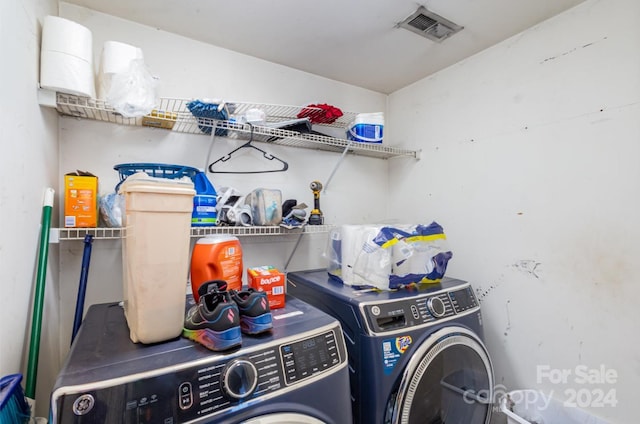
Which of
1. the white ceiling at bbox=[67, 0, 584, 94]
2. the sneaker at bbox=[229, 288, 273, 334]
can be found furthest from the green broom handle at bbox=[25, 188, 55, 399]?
the white ceiling at bbox=[67, 0, 584, 94]

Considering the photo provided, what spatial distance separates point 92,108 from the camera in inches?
48.8

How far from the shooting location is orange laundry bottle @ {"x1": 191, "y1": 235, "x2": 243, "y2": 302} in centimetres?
120

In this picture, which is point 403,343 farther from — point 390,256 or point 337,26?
point 337,26

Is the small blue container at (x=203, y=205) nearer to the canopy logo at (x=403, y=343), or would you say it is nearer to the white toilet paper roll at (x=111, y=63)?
the white toilet paper roll at (x=111, y=63)

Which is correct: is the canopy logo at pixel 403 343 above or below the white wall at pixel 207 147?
below

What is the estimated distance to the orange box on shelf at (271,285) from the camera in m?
1.25

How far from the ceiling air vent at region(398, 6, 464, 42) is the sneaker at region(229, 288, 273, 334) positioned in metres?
1.52

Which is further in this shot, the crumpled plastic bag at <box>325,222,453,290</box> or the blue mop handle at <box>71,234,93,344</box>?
the crumpled plastic bag at <box>325,222,453,290</box>

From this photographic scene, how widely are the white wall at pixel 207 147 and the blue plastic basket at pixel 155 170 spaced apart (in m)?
0.23

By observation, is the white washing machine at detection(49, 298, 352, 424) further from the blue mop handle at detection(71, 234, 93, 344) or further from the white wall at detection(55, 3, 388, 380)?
the white wall at detection(55, 3, 388, 380)

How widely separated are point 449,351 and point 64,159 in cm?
199

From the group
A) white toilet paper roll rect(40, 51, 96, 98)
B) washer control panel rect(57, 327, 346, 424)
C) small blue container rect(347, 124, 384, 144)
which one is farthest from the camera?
small blue container rect(347, 124, 384, 144)

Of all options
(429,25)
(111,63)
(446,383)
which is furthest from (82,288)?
(429,25)

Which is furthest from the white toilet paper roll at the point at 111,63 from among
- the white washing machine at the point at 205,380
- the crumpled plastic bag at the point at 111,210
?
the white washing machine at the point at 205,380
